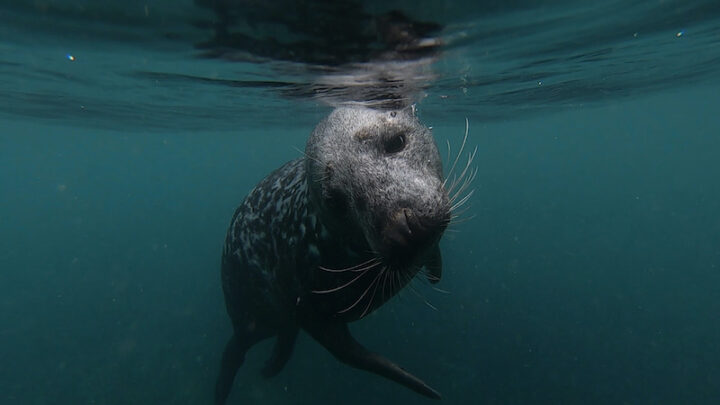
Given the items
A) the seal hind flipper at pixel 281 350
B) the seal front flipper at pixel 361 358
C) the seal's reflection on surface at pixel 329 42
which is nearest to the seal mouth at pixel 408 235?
the seal front flipper at pixel 361 358

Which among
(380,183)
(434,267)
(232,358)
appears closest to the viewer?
(380,183)

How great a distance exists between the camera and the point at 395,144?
3160 millimetres

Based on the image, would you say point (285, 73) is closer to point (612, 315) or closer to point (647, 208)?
point (612, 315)

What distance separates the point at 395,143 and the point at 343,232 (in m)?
0.82

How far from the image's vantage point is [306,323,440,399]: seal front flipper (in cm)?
419

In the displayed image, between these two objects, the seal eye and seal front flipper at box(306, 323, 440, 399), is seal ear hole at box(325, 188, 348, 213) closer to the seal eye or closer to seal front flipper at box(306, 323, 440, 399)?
the seal eye

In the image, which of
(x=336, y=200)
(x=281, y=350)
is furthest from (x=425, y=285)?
(x=336, y=200)

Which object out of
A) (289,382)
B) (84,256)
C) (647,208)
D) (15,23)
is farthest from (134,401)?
(647,208)

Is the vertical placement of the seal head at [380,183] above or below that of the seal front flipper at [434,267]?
above

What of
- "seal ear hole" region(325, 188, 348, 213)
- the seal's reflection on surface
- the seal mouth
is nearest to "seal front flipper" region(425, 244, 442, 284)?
"seal ear hole" region(325, 188, 348, 213)

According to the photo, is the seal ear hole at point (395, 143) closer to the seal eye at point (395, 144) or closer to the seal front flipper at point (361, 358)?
the seal eye at point (395, 144)

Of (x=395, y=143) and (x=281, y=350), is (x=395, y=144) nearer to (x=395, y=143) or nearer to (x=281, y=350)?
(x=395, y=143)

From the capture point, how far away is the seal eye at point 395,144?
3.12 meters

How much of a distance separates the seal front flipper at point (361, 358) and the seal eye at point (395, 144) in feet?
6.53
